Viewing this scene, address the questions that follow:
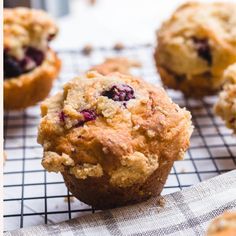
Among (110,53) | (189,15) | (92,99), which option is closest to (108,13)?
(110,53)

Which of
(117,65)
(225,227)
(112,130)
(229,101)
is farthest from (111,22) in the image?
(225,227)

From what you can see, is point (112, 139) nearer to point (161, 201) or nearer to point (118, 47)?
point (161, 201)

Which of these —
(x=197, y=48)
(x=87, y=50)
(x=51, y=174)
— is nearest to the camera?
(x=51, y=174)

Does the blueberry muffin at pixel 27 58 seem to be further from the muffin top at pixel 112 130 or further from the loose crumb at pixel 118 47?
the loose crumb at pixel 118 47

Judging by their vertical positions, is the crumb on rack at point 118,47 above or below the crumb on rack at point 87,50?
above

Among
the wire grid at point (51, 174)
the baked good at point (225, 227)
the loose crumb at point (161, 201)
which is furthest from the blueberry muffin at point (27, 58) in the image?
the baked good at point (225, 227)

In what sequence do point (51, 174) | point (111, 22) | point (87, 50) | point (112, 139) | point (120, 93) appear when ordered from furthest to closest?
point (111, 22) → point (87, 50) → point (51, 174) → point (120, 93) → point (112, 139)

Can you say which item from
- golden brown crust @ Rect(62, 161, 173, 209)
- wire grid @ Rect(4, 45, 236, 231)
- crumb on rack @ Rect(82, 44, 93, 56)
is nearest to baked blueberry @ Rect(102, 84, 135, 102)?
golden brown crust @ Rect(62, 161, 173, 209)

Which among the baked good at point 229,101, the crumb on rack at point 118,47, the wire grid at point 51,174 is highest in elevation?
the baked good at point 229,101
